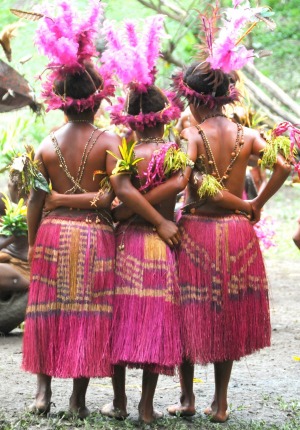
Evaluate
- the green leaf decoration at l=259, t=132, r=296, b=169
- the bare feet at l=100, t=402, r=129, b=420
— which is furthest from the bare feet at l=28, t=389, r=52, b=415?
the green leaf decoration at l=259, t=132, r=296, b=169

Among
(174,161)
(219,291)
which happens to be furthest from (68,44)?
(219,291)

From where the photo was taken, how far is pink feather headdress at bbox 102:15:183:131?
15.9 ft

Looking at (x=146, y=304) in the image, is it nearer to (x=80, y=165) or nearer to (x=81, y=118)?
(x=80, y=165)

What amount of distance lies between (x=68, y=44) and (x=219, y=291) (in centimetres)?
148

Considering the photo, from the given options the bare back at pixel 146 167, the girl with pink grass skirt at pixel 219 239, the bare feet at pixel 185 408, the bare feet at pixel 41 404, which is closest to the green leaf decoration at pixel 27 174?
the bare back at pixel 146 167

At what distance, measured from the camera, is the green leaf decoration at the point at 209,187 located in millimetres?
4789

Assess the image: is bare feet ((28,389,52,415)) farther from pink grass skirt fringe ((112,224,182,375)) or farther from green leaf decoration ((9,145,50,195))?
green leaf decoration ((9,145,50,195))

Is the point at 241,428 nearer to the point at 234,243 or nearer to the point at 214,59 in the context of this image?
the point at 234,243

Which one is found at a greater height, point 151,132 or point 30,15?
point 30,15

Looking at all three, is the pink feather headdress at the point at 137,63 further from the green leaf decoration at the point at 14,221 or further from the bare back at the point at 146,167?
the green leaf decoration at the point at 14,221

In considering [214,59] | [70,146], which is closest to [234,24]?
[214,59]

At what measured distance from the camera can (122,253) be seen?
4.82m

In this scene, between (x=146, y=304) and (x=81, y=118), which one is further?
(x=81, y=118)

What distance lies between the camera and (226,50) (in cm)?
489
